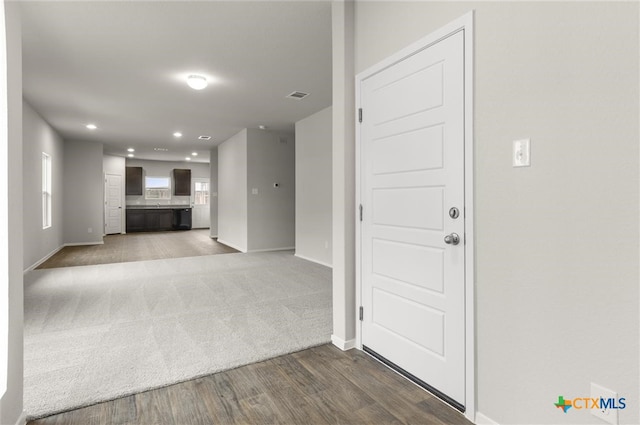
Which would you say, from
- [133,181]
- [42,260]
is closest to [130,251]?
[42,260]

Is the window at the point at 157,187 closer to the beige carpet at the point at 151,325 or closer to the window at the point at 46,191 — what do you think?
the window at the point at 46,191

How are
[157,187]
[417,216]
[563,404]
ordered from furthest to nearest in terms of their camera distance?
[157,187] → [417,216] → [563,404]

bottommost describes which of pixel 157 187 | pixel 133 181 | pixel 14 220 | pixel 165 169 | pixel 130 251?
pixel 130 251

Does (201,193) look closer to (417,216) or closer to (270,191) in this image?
(270,191)

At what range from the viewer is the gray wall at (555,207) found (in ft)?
3.67

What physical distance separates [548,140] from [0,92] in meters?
2.31

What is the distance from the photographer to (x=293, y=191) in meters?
7.44

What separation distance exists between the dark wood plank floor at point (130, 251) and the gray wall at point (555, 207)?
6.09 meters

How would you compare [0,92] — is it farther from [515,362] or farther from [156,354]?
[515,362]

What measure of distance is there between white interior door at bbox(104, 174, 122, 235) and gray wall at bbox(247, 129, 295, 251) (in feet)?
20.2

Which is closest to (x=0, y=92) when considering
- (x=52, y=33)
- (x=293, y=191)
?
(x=52, y=33)

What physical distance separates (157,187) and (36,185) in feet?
22.2

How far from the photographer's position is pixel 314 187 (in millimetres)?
5871

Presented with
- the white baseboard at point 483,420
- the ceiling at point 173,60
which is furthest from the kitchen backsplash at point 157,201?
the white baseboard at point 483,420
